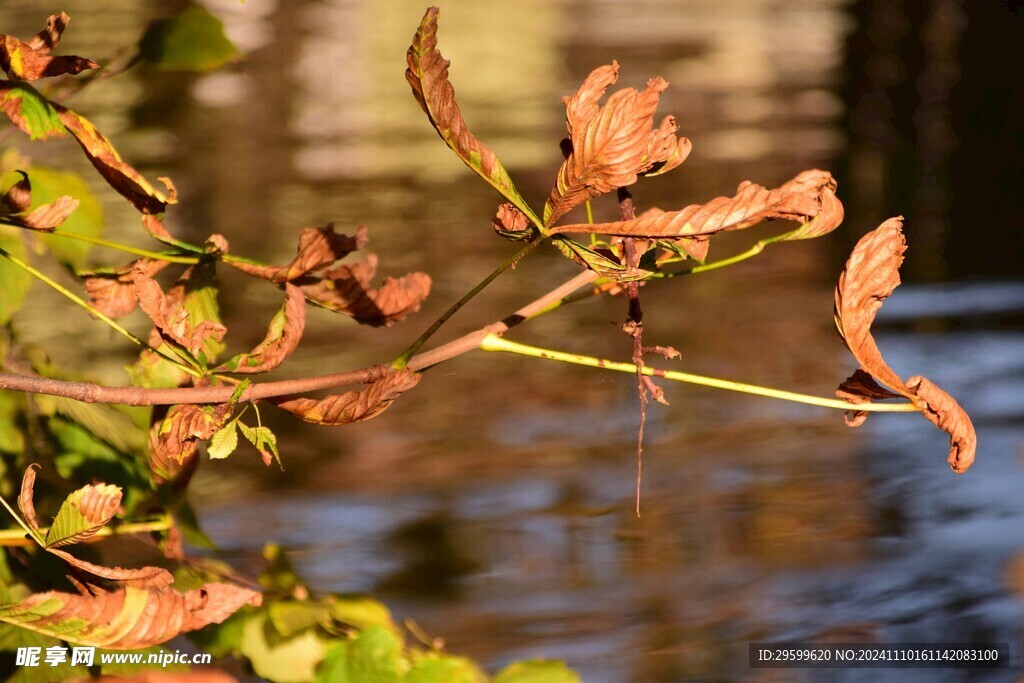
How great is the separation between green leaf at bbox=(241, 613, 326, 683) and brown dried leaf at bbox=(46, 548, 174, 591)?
95 mm

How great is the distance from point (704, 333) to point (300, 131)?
27 cm

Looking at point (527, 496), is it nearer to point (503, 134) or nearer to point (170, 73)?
point (503, 134)

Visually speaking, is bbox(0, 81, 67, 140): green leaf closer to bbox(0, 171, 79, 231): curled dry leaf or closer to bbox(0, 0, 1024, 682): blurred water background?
bbox(0, 171, 79, 231): curled dry leaf

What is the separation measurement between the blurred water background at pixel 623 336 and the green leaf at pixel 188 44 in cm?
14

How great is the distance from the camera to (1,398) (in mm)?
271

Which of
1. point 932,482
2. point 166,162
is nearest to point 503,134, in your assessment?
point 166,162

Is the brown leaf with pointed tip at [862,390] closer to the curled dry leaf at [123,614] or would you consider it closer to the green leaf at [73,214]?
the curled dry leaf at [123,614]

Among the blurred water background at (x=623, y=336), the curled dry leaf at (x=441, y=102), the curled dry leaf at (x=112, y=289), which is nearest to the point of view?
the curled dry leaf at (x=441, y=102)

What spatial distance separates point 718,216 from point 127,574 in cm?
15

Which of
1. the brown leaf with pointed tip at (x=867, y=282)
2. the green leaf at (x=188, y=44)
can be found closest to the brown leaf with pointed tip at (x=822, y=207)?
the brown leaf with pointed tip at (x=867, y=282)

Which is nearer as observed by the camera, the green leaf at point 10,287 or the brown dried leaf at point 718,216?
the brown dried leaf at point 718,216

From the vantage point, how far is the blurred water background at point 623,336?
0.40m

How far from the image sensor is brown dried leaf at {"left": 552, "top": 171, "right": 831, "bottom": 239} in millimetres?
144

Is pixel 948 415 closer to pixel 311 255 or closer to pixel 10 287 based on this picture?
pixel 311 255
